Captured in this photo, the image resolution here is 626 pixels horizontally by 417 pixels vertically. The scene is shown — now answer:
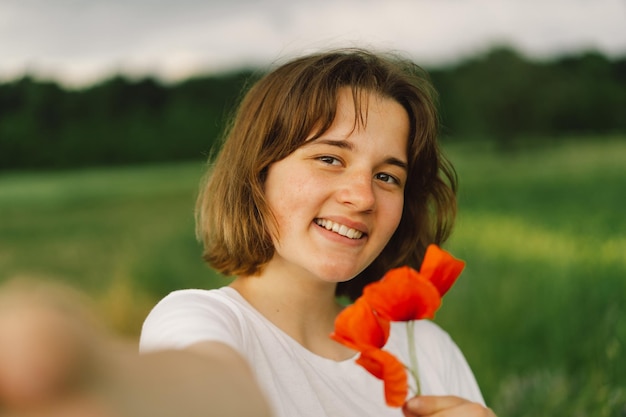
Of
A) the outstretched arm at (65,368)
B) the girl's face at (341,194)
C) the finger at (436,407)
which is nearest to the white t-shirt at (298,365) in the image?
the girl's face at (341,194)

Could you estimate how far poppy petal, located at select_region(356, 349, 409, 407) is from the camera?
0.87 metres

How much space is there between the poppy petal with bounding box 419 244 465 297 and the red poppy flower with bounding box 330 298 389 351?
0.09 metres

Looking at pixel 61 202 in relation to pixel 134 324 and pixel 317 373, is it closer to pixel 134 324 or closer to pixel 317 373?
pixel 134 324

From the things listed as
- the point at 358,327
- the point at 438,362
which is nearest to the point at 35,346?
the point at 358,327

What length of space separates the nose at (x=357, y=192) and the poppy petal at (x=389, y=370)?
0.52m

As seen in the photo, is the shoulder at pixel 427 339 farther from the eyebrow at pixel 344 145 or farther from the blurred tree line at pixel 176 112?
the blurred tree line at pixel 176 112

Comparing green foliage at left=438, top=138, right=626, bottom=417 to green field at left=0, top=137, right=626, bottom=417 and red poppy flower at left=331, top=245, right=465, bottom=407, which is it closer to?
green field at left=0, top=137, right=626, bottom=417

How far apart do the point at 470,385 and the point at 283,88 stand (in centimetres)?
78

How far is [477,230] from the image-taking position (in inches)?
198

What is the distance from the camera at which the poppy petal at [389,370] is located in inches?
34.3

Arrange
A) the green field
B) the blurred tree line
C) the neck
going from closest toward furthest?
the neck < the green field < the blurred tree line

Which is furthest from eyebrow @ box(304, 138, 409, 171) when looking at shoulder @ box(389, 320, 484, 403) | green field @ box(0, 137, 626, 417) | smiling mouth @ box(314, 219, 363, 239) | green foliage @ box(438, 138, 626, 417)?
green foliage @ box(438, 138, 626, 417)

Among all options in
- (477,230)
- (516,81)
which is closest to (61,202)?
(477,230)

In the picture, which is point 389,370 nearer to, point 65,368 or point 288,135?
point 65,368
